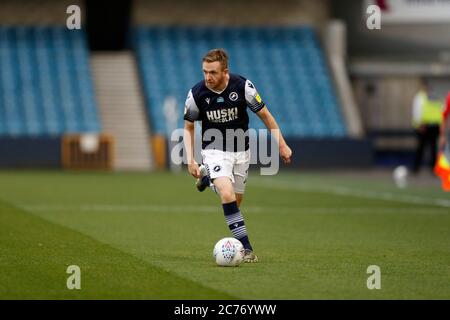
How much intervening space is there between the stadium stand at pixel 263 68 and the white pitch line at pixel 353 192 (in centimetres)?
964

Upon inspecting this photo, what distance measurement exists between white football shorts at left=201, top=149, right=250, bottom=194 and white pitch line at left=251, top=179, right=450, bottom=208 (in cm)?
881

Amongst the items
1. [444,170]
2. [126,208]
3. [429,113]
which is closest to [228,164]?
[126,208]

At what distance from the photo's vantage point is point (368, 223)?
16.6 meters

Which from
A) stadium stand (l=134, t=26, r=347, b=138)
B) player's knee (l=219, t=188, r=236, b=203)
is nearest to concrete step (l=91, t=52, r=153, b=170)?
stadium stand (l=134, t=26, r=347, b=138)

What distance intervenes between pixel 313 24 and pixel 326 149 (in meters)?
6.71

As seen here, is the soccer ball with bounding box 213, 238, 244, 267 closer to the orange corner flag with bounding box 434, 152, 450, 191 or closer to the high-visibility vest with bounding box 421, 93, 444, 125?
the orange corner flag with bounding box 434, 152, 450, 191

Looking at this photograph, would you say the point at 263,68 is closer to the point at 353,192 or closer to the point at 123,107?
the point at 123,107

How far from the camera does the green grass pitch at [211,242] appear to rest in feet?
31.3

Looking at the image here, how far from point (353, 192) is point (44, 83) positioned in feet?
53.5

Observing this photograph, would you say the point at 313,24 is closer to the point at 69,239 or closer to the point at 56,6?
the point at 56,6

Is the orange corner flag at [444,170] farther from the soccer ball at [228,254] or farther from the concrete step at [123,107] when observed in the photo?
the concrete step at [123,107]

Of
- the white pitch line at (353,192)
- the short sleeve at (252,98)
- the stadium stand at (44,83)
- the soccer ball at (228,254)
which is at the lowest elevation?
the soccer ball at (228,254)

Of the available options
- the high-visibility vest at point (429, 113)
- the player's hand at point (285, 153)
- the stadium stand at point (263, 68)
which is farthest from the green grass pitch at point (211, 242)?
the stadium stand at point (263, 68)

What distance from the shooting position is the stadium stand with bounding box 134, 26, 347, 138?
3834cm
